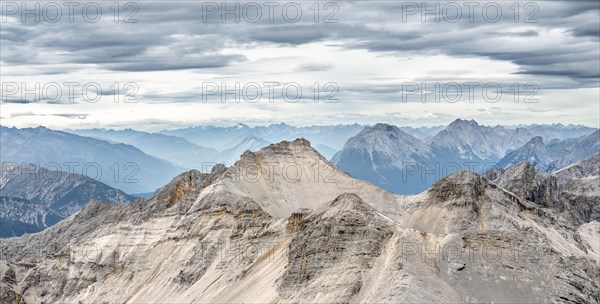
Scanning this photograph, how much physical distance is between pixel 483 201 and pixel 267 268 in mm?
58825

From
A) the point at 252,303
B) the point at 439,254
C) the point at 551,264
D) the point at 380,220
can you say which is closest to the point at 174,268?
the point at 252,303

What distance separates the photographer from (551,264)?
9656cm

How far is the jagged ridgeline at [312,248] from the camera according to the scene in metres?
95.1

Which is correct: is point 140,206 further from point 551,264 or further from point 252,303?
point 551,264

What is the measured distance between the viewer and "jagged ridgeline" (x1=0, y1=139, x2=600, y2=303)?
95125 mm

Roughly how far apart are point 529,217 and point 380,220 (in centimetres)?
6630

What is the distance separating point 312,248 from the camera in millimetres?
107438

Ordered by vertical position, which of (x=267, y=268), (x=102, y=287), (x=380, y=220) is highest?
(x=380, y=220)

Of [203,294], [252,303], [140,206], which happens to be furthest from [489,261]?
[140,206]

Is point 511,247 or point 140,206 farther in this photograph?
point 140,206

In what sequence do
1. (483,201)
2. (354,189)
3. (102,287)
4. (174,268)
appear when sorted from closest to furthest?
1. (174,268)
2. (102,287)
3. (483,201)
4. (354,189)

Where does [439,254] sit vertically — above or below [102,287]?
above

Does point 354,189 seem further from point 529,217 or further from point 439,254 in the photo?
point 439,254

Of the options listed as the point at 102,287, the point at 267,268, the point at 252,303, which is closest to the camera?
the point at 252,303
